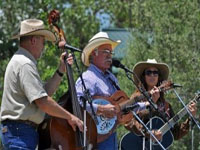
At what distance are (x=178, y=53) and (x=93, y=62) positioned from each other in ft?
10.8

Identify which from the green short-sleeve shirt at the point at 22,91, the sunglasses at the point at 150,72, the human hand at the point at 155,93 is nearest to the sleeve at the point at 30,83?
the green short-sleeve shirt at the point at 22,91

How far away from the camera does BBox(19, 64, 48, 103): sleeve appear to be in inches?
191

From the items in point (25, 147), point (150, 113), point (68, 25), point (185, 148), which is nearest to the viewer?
point (25, 147)

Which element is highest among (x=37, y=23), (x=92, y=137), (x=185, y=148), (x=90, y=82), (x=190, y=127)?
(x=37, y=23)

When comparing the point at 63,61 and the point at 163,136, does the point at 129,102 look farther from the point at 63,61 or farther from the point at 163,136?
the point at 163,136

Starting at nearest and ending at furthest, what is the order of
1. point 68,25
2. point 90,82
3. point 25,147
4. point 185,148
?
point 25,147 → point 90,82 → point 185,148 → point 68,25

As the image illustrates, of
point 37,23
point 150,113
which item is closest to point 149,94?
point 150,113

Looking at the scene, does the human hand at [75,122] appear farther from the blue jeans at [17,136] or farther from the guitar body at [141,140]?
the guitar body at [141,140]

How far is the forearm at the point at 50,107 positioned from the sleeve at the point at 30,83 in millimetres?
50

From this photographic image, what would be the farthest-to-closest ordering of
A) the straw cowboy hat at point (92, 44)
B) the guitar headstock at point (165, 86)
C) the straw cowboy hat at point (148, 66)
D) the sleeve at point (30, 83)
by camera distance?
the straw cowboy hat at point (148, 66)
the guitar headstock at point (165, 86)
the straw cowboy hat at point (92, 44)
the sleeve at point (30, 83)

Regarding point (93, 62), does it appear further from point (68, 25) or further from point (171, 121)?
point (68, 25)

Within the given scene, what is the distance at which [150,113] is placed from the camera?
6.67 meters

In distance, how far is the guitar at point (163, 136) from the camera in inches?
265

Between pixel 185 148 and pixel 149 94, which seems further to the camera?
pixel 185 148
